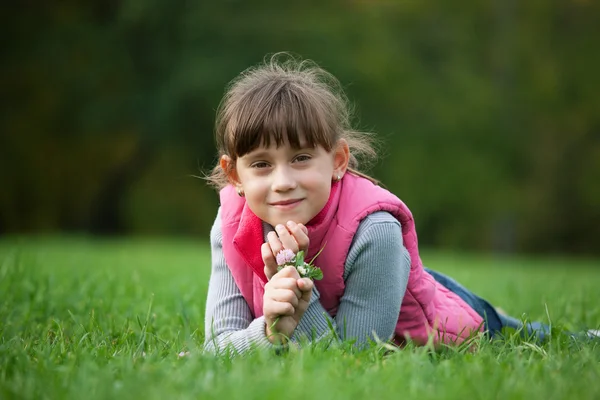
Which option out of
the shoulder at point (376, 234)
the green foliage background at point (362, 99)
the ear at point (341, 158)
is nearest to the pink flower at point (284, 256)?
the shoulder at point (376, 234)

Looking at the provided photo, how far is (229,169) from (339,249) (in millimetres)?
550

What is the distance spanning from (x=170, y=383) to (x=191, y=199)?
20581 mm

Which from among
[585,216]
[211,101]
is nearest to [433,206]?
Result: [585,216]

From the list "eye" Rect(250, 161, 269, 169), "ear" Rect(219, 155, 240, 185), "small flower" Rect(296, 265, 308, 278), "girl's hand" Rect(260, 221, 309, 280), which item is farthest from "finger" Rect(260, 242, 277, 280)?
"ear" Rect(219, 155, 240, 185)

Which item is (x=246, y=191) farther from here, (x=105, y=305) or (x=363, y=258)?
(x=105, y=305)

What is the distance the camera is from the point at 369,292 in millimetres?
2627

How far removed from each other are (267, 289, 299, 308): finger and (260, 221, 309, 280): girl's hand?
10 centimetres

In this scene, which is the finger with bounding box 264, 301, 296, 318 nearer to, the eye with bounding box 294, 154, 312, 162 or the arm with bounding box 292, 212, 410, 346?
the arm with bounding box 292, 212, 410, 346

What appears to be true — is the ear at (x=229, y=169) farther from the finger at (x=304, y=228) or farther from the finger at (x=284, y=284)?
the finger at (x=284, y=284)

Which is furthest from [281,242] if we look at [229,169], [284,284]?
[229,169]

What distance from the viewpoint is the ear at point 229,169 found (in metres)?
2.78

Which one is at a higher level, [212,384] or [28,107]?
[212,384]

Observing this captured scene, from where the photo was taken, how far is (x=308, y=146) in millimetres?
2611

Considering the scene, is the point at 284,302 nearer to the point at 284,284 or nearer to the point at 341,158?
the point at 284,284
